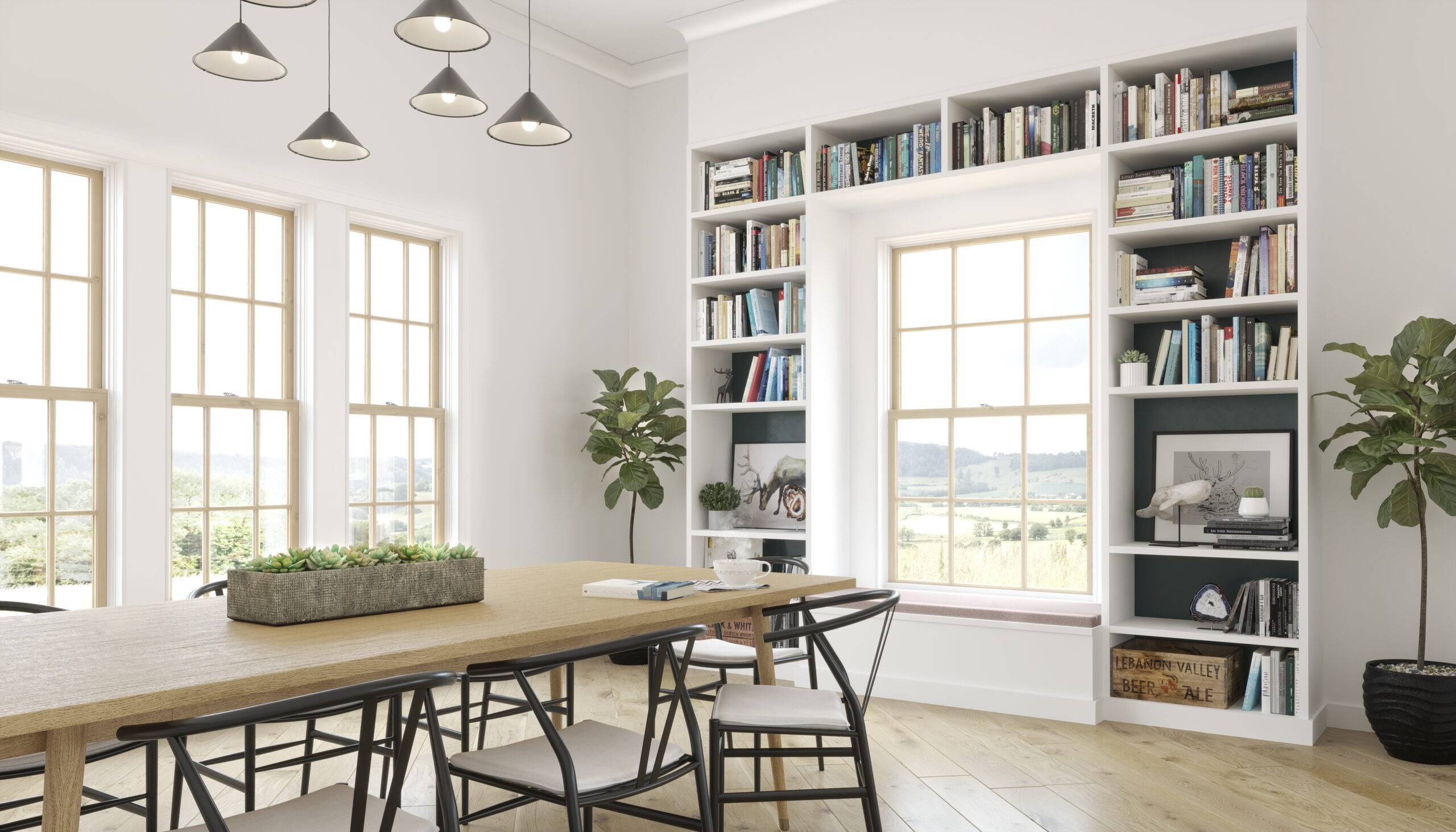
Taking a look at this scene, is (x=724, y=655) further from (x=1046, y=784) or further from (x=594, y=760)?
(x=594, y=760)

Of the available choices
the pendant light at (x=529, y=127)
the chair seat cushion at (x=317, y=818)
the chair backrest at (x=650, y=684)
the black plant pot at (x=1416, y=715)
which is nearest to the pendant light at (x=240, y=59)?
the pendant light at (x=529, y=127)

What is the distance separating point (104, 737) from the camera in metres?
1.82

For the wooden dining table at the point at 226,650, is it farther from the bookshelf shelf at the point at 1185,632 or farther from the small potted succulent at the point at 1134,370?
the small potted succulent at the point at 1134,370

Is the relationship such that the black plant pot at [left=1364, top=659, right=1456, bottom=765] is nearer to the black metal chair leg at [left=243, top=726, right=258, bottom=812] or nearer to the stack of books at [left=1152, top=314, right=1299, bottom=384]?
the stack of books at [left=1152, top=314, right=1299, bottom=384]

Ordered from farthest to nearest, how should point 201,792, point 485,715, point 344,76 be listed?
point 344,76
point 485,715
point 201,792

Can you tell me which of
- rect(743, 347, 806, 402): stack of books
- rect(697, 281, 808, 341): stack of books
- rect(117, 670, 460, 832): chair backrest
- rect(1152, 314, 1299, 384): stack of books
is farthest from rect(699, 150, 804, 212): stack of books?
rect(117, 670, 460, 832): chair backrest

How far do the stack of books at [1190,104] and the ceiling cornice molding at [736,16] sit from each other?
5.80ft

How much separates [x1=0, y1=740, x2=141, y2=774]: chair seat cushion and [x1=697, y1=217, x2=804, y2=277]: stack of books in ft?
13.8

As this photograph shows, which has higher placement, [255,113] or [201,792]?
[255,113]

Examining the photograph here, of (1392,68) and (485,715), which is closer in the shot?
(485,715)

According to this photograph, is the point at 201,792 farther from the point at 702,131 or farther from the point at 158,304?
the point at 702,131

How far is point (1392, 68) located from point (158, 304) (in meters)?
5.69

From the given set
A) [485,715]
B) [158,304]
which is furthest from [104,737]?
[158,304]

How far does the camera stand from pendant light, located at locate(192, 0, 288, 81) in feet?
10.5
